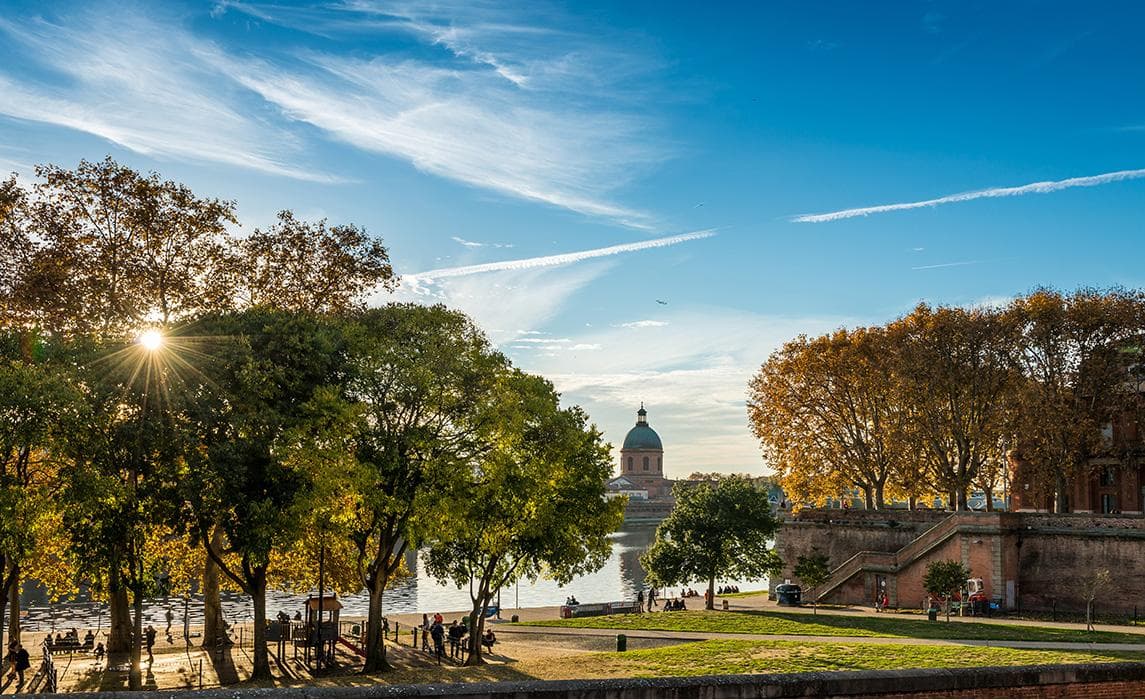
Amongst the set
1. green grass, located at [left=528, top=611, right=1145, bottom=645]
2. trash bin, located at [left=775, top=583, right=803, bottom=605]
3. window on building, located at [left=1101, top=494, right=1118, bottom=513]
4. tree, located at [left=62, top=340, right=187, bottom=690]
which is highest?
tree, located at [left=62, top=340, right=187, bottom=690]

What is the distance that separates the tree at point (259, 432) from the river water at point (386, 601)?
75.2ft

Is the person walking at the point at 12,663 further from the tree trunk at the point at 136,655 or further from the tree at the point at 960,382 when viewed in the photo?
the tree at the point at 960,382

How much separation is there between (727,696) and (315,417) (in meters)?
18.8

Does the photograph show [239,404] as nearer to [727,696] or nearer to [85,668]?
[85,668]

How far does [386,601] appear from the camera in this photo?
81.1 meters

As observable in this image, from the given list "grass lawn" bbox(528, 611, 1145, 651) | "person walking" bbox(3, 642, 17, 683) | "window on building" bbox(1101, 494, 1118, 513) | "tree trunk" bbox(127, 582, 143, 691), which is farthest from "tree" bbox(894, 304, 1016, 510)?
"person walking" bbox(3, 642, 17, 683)

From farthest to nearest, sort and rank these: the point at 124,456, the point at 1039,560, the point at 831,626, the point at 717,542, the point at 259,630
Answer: the point at 717,542, the point at 1039,560, the point at 831,626, the point at 259,630, the point at 124,456

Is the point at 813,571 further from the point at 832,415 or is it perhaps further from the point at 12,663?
the point at 12,663

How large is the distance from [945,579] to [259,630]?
31.8 m

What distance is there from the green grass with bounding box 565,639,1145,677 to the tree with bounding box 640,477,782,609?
23.5 meters

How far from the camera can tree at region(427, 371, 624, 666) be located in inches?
1231

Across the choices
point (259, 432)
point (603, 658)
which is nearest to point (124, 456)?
point (259, 432)

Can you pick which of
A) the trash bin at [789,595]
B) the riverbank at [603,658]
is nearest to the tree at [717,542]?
the trash bin at [789,595]

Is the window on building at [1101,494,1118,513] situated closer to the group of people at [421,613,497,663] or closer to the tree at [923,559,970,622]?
the tree at [923,559,970,622]
